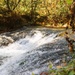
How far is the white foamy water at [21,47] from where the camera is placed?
25.7ft

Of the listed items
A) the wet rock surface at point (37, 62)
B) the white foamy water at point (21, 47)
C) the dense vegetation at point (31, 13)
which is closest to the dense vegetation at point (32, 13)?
the dense vegetation at point (31, 13)

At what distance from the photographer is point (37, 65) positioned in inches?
270

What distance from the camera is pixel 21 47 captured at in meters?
11.1

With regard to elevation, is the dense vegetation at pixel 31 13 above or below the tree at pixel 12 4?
below

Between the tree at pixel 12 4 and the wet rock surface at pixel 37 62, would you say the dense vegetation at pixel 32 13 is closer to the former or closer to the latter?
the tree at pixel 12 4

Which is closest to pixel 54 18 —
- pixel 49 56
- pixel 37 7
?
pixel 37 7

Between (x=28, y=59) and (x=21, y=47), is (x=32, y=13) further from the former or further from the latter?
(x=28, y=59)

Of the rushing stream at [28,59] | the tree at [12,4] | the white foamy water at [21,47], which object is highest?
the tree at [12,4]

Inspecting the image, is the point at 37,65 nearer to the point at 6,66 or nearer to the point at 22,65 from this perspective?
the point at 22,65

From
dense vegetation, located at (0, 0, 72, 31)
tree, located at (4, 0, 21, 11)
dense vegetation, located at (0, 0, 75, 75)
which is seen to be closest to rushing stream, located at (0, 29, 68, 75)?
dense vegetation, located at (0, 0, 75, 75)

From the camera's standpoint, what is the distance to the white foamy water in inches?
308

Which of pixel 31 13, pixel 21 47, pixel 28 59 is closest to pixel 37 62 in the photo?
pixel 28 59

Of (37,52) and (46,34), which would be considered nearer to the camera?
(37,52)

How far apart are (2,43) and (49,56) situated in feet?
14.4
